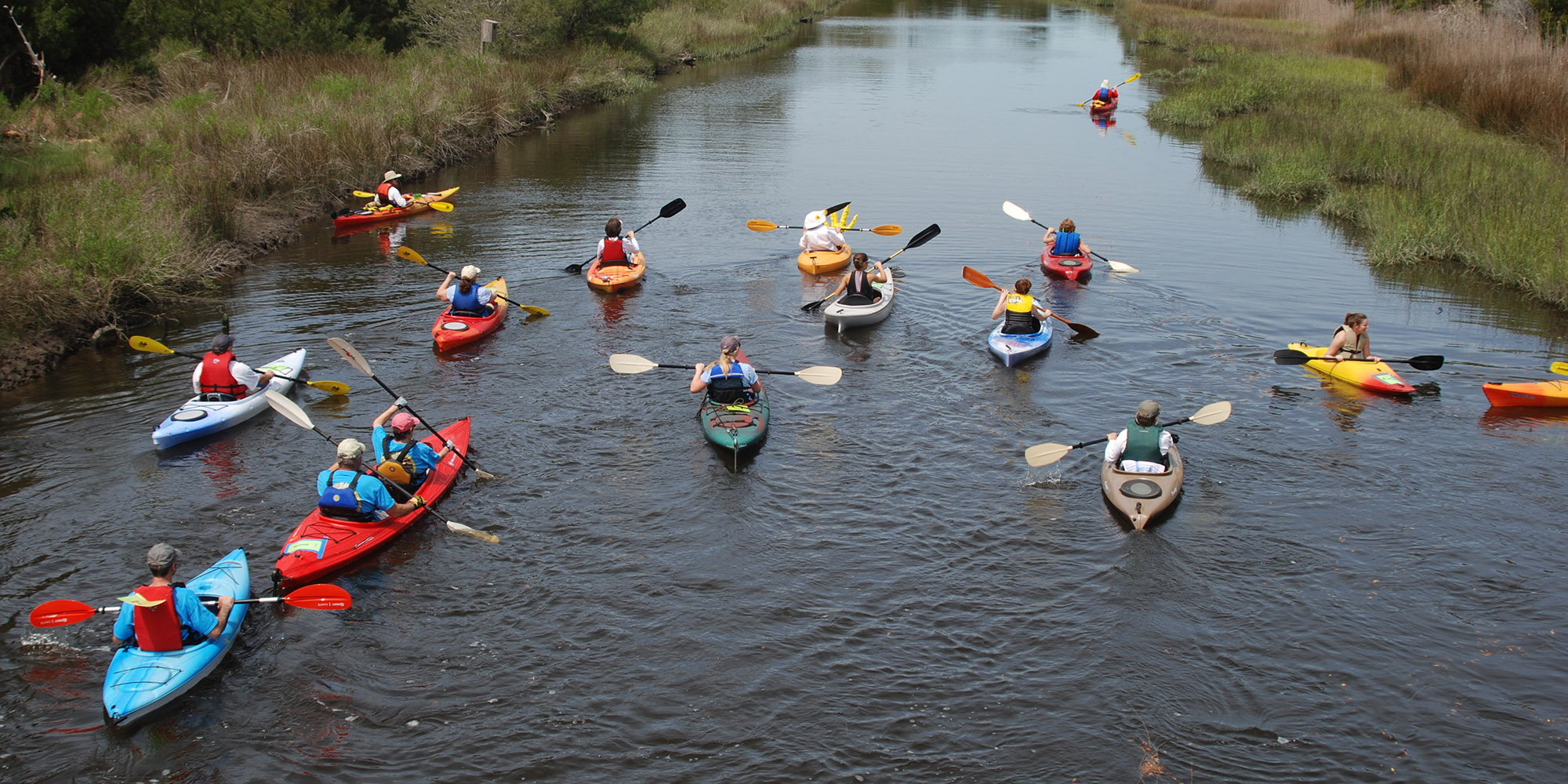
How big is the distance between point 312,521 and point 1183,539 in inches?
335

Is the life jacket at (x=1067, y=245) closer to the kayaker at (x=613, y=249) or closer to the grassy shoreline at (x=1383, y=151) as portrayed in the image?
the grassy shoreline at (x=1383, y=151)

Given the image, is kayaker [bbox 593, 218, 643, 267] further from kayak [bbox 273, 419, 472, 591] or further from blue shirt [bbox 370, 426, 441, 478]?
kayak [bbox 273, 419, 472, 591]

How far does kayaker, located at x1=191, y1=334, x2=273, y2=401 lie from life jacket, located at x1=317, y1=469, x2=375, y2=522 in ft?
11.5

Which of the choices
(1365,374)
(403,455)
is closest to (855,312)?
(1365,374)

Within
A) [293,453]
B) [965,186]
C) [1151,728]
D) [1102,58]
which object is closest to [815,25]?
[1102,58]

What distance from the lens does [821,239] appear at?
64.6 feet

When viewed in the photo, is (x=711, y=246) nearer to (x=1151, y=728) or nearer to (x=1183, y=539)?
(x=1183, y=539)

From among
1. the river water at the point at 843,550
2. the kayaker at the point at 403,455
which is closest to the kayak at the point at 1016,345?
the river water at the point at 843,550

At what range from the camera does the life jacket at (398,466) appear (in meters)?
10.7

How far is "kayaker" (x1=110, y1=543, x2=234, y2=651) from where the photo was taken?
→ 8000 millimetres

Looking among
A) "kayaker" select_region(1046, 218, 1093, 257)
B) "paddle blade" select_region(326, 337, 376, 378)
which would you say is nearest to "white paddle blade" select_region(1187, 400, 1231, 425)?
"kayaker" select_region(1046, 218, 1093, 257)

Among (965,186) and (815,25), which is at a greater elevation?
(815,25)

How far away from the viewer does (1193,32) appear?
50250 millimetres

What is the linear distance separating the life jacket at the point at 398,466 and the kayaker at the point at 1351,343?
12.0 m
